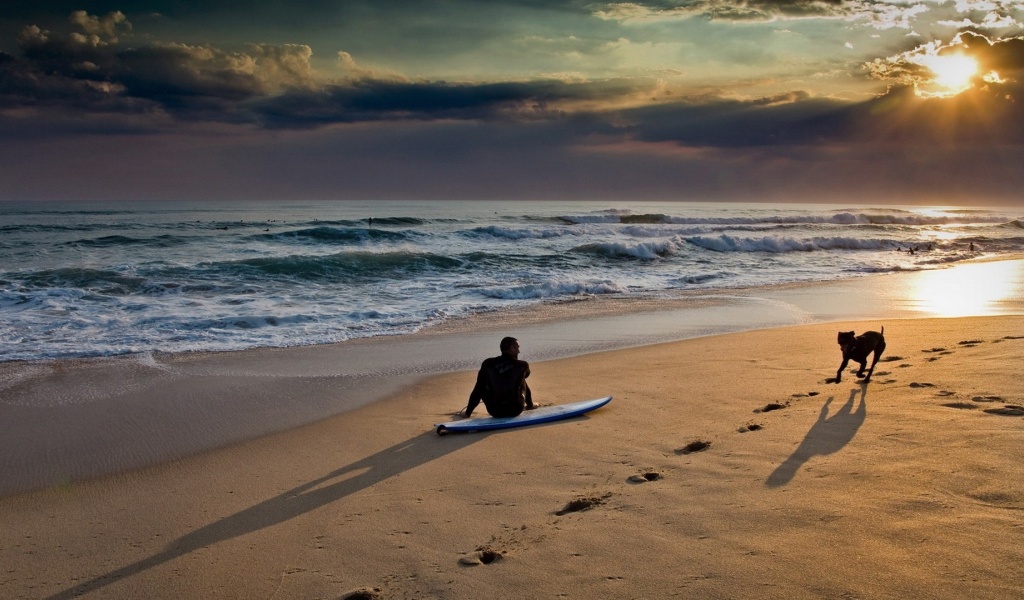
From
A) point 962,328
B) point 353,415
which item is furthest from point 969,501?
point 962,328

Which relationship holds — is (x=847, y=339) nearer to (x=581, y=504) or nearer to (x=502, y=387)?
(x=502, y=387)

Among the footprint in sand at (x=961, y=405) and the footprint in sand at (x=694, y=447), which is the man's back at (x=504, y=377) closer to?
the footprint in sand at (x=694, y=447)

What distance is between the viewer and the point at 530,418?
5.69 meters

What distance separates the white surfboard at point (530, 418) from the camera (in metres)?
5.50

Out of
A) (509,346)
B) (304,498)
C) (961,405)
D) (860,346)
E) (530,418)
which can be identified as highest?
(509,346)

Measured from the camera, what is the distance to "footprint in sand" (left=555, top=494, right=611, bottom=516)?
3.72 metres

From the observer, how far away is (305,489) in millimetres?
4414

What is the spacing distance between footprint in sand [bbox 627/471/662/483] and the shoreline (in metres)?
3.39

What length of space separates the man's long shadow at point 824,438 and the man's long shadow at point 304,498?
238cm

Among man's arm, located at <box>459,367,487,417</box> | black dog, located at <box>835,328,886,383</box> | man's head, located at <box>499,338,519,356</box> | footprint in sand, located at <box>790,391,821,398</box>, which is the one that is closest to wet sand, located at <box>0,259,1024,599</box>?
footprint in sand, located at <box>790,391,821,398</box>

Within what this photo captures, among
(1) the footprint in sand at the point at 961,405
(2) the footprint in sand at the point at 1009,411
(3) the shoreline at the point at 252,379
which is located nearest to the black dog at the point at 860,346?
(1) the footprint in sand at the point at 961,405

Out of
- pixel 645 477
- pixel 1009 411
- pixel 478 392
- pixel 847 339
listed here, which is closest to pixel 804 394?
pixel 847 339

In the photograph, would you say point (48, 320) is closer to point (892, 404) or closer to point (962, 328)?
point (892, 404)

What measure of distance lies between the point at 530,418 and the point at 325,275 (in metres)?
15.8
